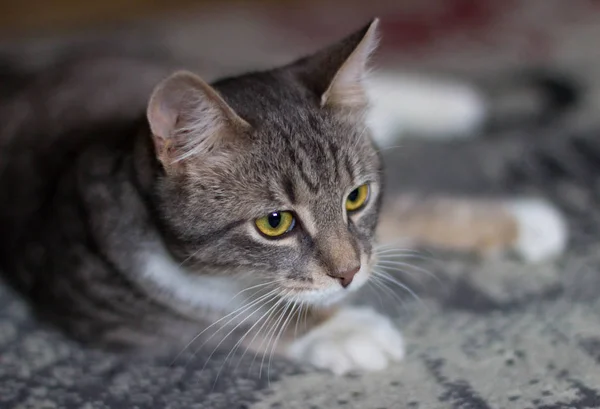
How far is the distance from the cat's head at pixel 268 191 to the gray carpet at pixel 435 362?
0.58 ft

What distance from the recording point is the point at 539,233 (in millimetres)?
1613

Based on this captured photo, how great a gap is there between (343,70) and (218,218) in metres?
0.32

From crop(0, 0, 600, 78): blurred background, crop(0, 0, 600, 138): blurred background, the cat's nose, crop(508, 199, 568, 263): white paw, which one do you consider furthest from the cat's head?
crop(0, 0, 600, 78): blurred background

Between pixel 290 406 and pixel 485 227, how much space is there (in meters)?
0.67

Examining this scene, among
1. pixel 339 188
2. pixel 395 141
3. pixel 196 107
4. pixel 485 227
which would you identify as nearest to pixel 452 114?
pixel 395 141

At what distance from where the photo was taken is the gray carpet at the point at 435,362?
47.8 inches

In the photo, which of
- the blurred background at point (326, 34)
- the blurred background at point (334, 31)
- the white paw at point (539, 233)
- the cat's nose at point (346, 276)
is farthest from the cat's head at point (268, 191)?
the blurred background at point (334, 31)

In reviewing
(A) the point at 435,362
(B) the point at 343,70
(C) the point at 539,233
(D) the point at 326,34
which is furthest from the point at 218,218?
(D) the point at 326,34

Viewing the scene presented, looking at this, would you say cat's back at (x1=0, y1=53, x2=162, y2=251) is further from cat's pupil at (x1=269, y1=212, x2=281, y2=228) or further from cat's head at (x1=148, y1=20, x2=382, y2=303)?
cat's pupil at (x1=269, y1=212, x2=281, y2=228)

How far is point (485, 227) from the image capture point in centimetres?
166

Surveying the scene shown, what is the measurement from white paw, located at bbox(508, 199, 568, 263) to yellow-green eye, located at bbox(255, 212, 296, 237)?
2.07 ft

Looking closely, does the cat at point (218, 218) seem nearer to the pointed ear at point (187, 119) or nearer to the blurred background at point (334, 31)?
the pointed ear at point (187, 119)

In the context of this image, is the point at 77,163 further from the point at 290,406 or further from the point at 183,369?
the point at 290,406

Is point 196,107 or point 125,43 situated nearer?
point 196,107
